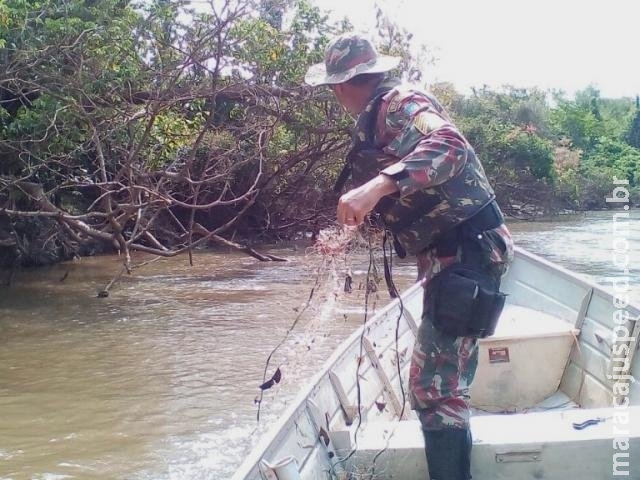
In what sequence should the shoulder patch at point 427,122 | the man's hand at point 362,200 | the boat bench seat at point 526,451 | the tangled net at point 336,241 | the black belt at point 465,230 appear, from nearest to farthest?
the man's hand at point 362,200 < the shoulder patch at point 427,122 < the black belt at point 465,230 < the boat bench seat at point 526,451 < the tangled net at point 336,241

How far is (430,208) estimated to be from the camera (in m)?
2.40

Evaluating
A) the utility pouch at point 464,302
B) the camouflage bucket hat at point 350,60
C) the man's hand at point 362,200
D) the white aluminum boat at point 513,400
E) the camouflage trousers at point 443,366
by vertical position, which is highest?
the camouflage bucket hat at point 350,60

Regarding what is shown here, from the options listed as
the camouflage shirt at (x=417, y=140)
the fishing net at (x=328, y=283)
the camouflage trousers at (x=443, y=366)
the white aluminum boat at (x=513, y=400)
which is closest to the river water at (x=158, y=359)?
the fishing net at (x=328, y=283)

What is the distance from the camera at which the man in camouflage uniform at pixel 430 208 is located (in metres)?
2.37

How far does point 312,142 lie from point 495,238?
39.9 feet

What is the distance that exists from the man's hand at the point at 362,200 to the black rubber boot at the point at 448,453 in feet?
2.75

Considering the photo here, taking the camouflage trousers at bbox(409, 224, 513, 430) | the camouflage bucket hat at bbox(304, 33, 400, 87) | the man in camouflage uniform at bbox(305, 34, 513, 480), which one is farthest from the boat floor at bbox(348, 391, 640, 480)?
the camouflage bucket hat at bbox(304, 33, 400, 87)

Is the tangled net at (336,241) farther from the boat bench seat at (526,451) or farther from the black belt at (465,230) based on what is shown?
the boat bench seat at (526,451)

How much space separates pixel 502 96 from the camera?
110ft

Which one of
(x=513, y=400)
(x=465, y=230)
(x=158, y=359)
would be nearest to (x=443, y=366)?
(x=465, y=230)

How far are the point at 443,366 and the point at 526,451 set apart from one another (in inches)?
20.7

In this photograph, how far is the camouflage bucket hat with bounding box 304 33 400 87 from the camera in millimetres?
2506

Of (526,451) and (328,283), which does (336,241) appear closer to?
(328,283)

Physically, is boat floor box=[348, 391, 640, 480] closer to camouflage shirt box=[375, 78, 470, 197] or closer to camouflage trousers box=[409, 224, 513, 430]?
camouflage trousers box=[409, 224, 513, 430]
